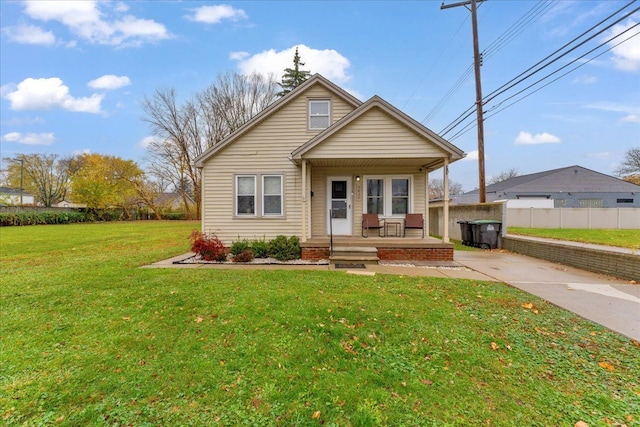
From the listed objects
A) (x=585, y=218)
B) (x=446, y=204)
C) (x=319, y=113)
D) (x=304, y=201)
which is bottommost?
(x=585, y=218)

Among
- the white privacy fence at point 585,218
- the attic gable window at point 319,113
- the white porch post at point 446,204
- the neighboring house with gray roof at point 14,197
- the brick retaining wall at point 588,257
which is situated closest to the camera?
the brick retaining wall at point 588,257

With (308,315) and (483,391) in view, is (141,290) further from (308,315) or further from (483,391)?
(483,391)

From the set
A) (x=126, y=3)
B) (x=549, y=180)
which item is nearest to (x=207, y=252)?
(x=126, y=3)

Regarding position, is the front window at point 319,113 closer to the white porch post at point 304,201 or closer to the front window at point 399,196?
the white porch post at point 304,201

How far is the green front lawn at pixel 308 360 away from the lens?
233cm

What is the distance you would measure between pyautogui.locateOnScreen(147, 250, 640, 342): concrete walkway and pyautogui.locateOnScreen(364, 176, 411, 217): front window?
256 centimetres

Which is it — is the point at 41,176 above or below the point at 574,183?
above

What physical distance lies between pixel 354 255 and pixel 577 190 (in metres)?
37.3

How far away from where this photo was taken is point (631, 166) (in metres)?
41.9

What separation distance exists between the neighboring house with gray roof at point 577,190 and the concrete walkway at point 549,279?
28207 mm

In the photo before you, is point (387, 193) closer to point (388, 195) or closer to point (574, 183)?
point (388, 195)

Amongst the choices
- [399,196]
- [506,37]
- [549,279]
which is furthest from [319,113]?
[506,37]

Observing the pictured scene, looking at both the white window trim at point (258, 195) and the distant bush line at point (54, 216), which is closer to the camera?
the white window trim at point (258, 195)

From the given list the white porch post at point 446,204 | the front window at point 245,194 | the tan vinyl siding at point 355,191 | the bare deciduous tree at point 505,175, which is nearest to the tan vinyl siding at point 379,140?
the white porch post at point 446,204
